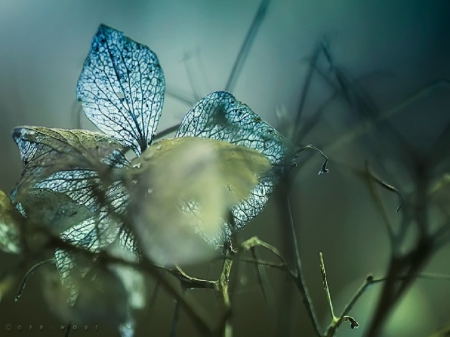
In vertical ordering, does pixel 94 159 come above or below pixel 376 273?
above

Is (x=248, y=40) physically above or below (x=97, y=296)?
above

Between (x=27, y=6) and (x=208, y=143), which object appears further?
(x=27, y=6)

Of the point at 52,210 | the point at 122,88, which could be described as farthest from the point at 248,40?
the point at 52,210

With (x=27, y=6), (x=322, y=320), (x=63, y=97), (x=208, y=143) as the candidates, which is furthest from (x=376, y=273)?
(x=27, y=6)

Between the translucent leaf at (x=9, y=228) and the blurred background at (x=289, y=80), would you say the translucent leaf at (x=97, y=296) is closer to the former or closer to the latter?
the translucent leaf at (x=9, y=228)

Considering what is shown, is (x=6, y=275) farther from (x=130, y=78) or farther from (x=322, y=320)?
(x=322, y=320)

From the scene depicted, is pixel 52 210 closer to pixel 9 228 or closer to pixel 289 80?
pixel 9 228

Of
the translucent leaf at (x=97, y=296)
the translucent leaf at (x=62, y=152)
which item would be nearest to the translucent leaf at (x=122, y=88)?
the translucent leaf at (x=62, y=152)
